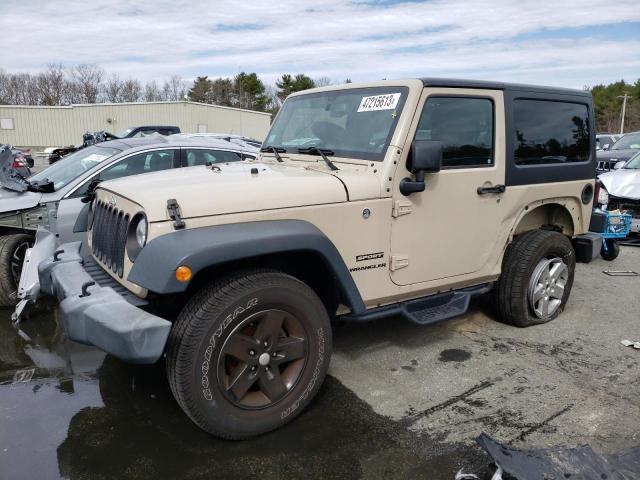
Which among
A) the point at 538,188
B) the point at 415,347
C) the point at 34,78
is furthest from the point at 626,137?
the point at 34,78

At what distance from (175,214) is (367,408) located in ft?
5.78

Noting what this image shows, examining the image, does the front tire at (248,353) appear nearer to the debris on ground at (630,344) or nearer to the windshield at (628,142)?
the debris on ground at (630,344)

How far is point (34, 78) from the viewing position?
55.8m

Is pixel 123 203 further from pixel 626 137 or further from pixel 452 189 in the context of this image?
pixel 626 137

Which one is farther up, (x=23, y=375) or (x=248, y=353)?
(x=248, y=353)

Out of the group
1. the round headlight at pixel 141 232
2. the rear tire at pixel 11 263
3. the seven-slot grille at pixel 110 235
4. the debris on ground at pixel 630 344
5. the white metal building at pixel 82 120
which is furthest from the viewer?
the white metal building at pixel 82 120

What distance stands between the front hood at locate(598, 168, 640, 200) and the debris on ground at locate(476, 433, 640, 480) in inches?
259

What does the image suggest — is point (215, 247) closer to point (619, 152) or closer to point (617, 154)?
point (617, 154)

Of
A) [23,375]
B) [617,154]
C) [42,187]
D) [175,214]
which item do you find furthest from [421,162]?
[617,154]

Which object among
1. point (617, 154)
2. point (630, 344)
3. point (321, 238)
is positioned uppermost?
point (617, 154)

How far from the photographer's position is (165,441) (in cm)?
303

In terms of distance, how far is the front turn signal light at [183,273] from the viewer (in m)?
2.56

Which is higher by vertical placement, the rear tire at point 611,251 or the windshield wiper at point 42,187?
the windshield wiper at point 42,187

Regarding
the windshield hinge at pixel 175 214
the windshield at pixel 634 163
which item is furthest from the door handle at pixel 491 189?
the windshield at pixel 634 163
